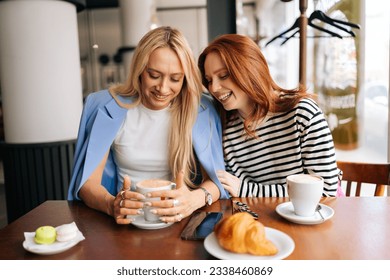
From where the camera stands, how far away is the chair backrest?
1.36 meters

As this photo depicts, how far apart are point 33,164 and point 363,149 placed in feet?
7.04

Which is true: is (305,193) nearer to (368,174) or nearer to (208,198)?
(208,198)

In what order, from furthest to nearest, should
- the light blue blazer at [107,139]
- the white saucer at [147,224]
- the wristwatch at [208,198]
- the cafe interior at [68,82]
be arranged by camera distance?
Result: 1. the cafe interior at [68,82]
2. the light blue blazer at [107,139]
3. the wristwatch at [208,198]
4. the white saucer at [147,224]

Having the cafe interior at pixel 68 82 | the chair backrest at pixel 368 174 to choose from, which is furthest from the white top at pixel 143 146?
the cafe interior at pixel 68 82

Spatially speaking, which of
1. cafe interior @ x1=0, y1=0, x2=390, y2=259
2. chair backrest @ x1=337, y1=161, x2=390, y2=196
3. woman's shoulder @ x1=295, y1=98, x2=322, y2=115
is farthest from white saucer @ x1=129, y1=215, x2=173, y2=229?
cafe interior @ x1=0, y1=0, x2=390, y2=259

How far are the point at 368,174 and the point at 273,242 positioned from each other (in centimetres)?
81

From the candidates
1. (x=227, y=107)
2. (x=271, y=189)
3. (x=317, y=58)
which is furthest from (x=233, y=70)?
(x=317, y=58)

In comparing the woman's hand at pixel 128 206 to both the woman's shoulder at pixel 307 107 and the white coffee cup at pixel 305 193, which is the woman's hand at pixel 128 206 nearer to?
the white coffee cup at pixel 305 193

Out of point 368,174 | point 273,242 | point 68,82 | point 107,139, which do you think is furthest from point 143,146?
point 68,82

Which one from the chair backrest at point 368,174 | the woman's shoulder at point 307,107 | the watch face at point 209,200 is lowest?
the chair backrest at point 368,174

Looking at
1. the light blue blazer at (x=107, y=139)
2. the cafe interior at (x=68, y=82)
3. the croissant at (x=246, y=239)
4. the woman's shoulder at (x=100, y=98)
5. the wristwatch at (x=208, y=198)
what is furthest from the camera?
the cafe interior at (x=68, y=82)

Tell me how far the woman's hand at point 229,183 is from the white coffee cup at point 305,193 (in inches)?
12.5

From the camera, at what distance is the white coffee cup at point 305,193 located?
0.87 metres

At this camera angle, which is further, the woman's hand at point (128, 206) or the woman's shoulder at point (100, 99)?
the woman's shoulder at point (100, 99)
